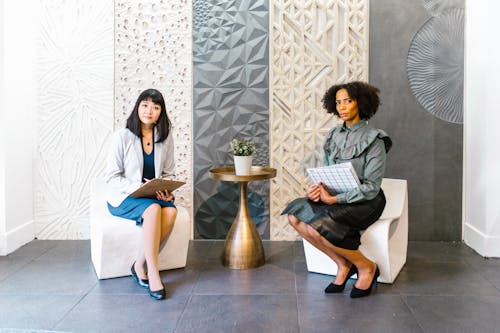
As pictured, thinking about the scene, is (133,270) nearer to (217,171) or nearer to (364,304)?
(217,171)

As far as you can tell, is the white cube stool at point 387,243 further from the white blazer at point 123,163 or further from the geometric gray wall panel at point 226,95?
the white blazer at point 123,163

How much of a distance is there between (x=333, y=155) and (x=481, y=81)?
150cm

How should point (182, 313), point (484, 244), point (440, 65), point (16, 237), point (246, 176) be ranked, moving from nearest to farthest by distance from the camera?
point (182, 313)
point (246, 176)
point (484, 244)
point (16, 237)
point (440, 65)

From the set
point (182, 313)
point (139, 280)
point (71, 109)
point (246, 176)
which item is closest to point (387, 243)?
point (246, 176)

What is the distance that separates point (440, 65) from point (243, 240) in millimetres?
2260

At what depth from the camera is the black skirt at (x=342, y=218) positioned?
2971 mm

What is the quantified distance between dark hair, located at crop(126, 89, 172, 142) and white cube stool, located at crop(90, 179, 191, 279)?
59 centimetres

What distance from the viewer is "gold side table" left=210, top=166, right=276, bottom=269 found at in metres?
3.48

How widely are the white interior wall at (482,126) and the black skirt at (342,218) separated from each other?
121 cm

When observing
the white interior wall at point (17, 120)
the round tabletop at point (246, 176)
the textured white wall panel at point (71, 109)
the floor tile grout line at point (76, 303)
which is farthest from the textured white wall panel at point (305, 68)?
the white interior wall at point (17, 120)

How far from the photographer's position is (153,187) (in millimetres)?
3119

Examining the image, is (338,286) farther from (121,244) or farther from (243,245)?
(121,244)

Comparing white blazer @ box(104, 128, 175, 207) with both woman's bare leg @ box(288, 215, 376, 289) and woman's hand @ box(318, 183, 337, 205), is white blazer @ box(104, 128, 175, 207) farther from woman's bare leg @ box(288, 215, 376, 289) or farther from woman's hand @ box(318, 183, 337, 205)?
woman's hand @ box(318, 183, 337, 205)

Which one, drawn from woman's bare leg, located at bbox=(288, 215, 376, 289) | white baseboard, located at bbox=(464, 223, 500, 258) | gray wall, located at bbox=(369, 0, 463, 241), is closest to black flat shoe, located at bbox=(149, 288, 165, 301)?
woman's bare leg, located at bbox=(288, 215, 376, 289)
